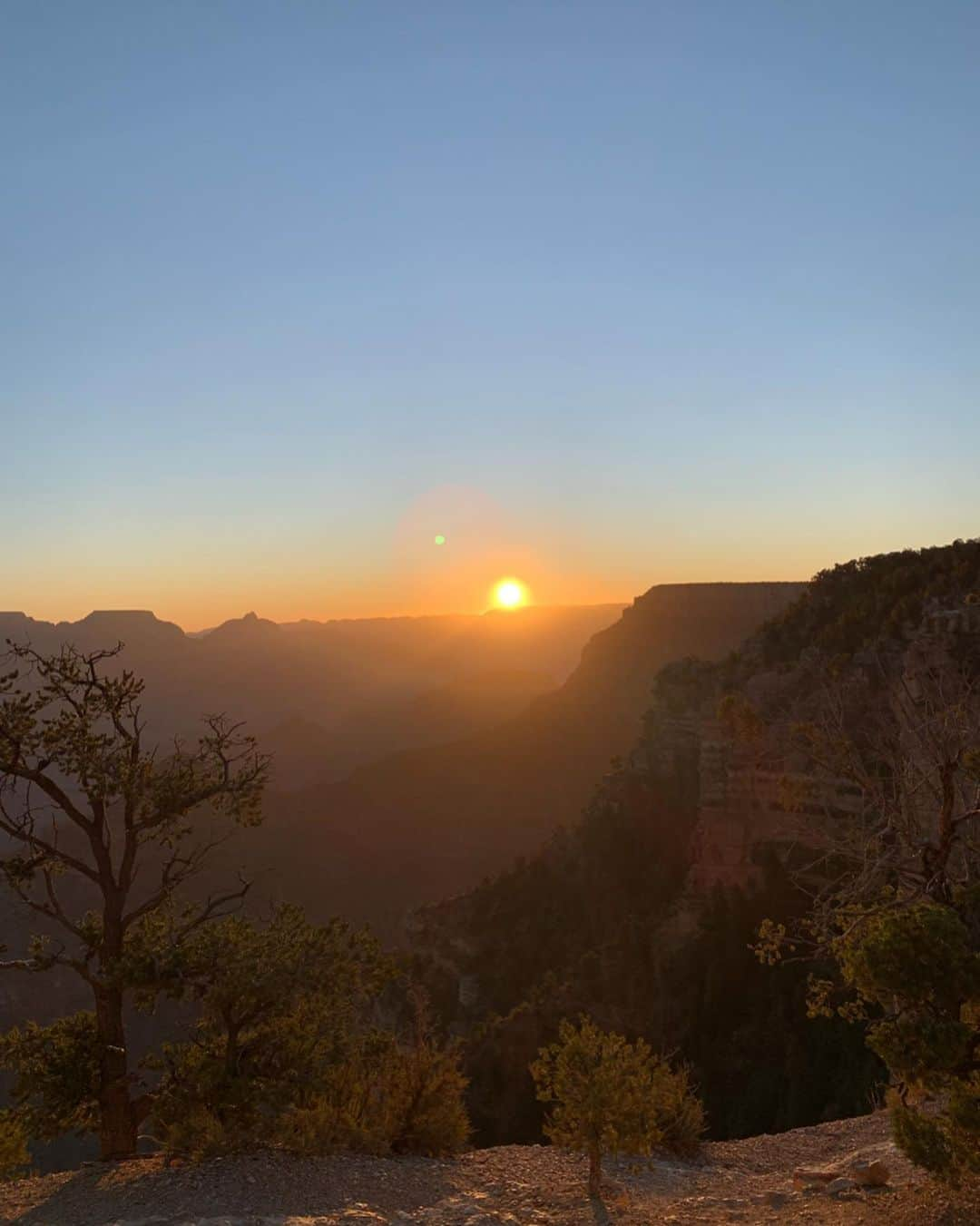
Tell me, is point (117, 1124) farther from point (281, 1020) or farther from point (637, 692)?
point (637, 692)

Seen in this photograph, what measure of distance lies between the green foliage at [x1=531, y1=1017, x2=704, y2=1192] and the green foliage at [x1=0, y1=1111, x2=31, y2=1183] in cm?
527

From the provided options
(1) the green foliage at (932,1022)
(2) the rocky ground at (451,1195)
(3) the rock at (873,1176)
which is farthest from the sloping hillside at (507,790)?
(1) the green foliage at (932,1022)

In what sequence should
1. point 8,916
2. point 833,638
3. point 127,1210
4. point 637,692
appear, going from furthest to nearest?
point 637,692 < point 8,916 < point 833,638 < point 127,1210

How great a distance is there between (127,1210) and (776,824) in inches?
867

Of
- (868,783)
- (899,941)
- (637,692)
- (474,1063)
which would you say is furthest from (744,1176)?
(637,692)

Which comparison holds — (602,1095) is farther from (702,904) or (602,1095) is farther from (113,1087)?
(702,904)

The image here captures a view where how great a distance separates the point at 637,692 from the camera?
63.8 m

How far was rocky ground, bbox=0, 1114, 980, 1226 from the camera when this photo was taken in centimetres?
806

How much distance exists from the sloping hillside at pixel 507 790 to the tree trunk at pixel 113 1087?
153 ft

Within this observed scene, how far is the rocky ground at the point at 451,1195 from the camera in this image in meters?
8.06

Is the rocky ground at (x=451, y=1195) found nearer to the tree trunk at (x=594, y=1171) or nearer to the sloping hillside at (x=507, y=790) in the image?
the tree trunk at (x=594, y=1171)

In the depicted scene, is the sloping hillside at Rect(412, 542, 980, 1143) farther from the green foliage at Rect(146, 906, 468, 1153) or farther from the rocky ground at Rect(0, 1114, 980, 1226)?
the green foliage at Rect(146, 906, 468, 1153)

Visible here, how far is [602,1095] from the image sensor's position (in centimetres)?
955

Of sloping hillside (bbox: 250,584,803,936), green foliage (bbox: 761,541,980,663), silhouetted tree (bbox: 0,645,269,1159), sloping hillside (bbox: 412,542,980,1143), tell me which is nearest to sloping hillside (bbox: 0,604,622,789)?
sloping hillside (bbox: 250,584,803,936)
